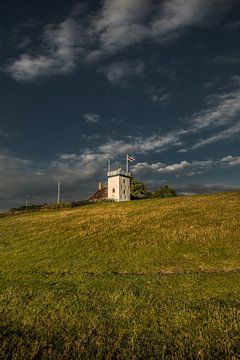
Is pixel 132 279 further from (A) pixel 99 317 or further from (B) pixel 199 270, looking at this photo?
(A) pixel 99 317

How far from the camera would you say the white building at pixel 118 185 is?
10562cm

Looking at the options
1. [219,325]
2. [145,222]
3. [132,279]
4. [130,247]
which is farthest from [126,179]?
[219,325]

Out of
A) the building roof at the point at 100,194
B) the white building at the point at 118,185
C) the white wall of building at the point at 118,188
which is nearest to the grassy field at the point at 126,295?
the white wall of building at the point at 118,188

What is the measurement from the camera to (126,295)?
1480 cm

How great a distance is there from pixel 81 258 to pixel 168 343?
15.7 meters

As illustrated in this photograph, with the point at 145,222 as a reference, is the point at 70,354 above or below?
below

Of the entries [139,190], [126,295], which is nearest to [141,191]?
[139,190]

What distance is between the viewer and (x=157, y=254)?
24.0 m

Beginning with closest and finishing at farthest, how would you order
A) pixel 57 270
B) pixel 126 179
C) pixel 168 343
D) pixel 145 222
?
pixel 168 343
pixel 57 270
pixel 145 222
pixel 126 179

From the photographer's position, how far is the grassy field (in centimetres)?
923

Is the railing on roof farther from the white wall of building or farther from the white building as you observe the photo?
the white wall of building

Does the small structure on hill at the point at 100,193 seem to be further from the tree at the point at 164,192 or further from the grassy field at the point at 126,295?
the grassy field at the point at 126,295

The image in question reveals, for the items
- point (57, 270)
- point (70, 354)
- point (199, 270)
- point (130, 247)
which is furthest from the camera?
point (130, 247)

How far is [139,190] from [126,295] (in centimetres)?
11676
